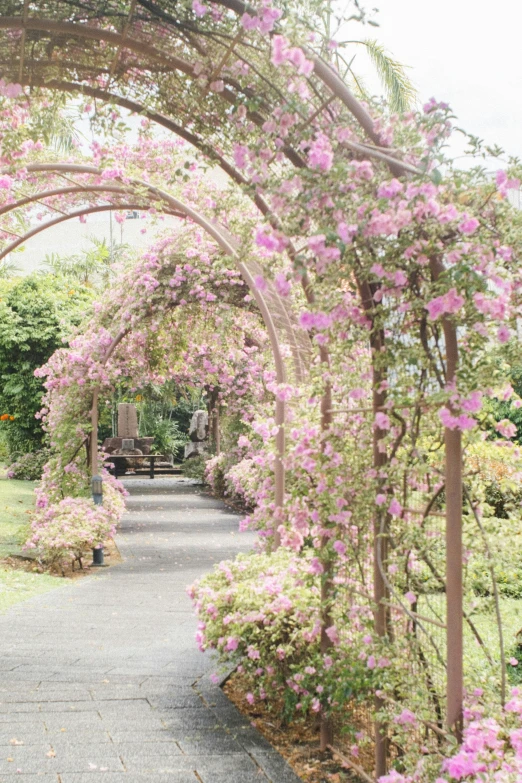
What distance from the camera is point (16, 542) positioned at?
1018 centimetres

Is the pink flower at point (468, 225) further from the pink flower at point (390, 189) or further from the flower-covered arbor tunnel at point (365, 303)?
the pink flower at point (390, 189)

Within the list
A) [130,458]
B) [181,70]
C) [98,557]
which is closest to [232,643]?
[181,70]

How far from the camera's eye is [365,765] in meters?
3.73

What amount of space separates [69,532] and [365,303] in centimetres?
596

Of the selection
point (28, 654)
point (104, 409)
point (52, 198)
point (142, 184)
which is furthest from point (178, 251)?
point (28, 654)

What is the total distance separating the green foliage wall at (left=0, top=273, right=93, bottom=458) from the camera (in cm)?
A: 1634

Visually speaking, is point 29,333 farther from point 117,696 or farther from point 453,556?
point 453,556

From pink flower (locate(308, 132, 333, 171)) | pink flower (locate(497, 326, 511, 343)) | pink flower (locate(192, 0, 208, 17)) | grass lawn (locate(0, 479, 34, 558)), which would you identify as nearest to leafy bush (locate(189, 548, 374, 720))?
pink flower (locate(497, 326, 511, 343))

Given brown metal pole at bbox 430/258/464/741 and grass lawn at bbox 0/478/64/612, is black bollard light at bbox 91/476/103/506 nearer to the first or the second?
grass lawn at bbox 0/478/64/612

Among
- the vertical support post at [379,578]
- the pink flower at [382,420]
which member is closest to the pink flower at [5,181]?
the vertical support post at [379,578]

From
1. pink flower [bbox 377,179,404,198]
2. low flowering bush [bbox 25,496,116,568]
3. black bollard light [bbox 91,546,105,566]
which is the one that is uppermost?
pink flower [bbox 377,179,404,198]

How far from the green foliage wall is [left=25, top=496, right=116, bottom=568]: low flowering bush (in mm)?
7521

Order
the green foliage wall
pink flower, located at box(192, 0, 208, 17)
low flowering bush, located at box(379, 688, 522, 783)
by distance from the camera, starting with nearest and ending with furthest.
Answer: low flowering bush, located at box(379, 688, 522, 783)
pink flower, located at box(192, 0, 208, 17)
the green foliage wall

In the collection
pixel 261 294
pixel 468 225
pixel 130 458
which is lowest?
pixel 130 458
